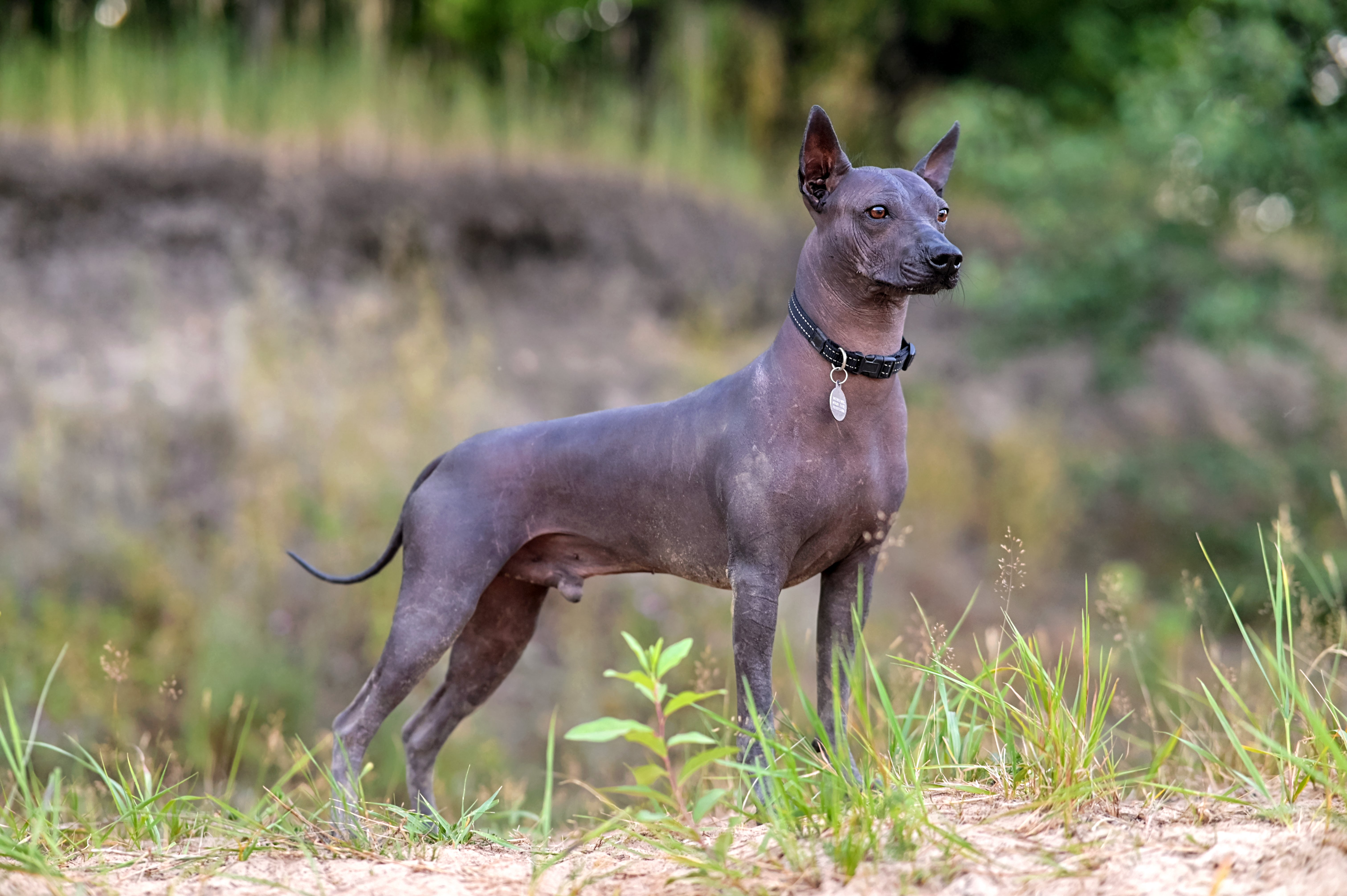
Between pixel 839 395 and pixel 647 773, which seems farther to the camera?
pixel 839 395

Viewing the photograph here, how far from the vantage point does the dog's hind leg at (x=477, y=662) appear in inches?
148

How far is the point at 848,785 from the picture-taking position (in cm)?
255

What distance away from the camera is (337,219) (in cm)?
826

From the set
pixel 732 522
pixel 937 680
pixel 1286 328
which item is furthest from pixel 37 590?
pixel 1286 328

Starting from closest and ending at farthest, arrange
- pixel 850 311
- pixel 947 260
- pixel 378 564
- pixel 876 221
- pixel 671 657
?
pixel 671 657
pixel 947 260
pixel 876 221
pixel 850 311
pixel 378 564

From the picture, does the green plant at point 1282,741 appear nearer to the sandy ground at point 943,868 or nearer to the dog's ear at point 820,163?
the sandy ground at point 943,868

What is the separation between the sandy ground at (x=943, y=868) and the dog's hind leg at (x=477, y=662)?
854 mm

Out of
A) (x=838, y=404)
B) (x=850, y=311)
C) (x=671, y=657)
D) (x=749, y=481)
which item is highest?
(x=850, y=311)

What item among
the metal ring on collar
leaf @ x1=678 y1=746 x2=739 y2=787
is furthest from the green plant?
leaf @ x1=678 y1=746 x2=739 y2=787

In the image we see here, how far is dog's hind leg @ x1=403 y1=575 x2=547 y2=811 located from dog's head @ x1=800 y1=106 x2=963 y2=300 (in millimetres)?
1526

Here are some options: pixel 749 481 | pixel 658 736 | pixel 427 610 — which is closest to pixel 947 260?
pixel 749 481

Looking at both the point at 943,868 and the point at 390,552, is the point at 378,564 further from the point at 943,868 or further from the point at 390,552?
the point at 943,868

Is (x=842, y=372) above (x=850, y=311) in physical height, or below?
below

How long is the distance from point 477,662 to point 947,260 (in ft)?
6.67
